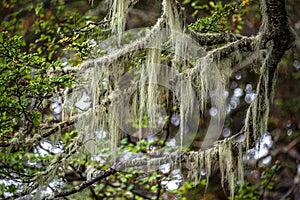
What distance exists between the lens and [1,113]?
3.38m

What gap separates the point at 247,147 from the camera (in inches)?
128

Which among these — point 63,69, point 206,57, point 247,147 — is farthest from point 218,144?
point 63,69

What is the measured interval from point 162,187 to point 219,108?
1823 mm

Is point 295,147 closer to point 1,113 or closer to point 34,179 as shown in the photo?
point 34,179

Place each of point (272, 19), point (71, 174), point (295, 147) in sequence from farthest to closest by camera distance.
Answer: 1. point (295, 147)
2. point (71, 174)
3. point (272, 19)

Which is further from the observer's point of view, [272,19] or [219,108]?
[219,108]

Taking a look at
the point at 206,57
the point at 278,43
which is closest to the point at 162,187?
the point at 206,57

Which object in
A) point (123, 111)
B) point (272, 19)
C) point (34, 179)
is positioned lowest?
Result: point (34, 179)

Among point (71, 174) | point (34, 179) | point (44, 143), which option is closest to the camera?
point (34, 179)

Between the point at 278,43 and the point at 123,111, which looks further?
the point at 123,111

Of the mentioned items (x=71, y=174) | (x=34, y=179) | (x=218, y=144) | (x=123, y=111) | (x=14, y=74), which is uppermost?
(x=14, y=74)

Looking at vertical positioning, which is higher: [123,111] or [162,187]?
[123,111]

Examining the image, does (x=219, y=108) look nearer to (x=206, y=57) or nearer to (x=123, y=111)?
(x=206, y=57)

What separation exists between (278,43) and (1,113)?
2.10 m
